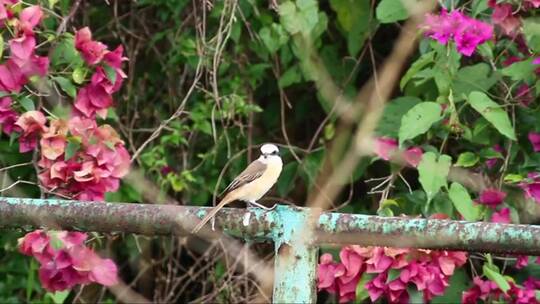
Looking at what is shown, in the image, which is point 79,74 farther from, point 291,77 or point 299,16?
point 291,77

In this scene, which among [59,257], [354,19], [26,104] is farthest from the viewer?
[354,19]

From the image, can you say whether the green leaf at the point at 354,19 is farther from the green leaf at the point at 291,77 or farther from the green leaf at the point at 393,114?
the green leaf at the point at 393,114

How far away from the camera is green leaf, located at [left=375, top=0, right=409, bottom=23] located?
3.59 m

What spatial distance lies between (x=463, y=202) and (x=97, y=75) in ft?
3.90

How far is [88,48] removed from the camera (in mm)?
3219

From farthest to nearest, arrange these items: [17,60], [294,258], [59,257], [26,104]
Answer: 1. [26,104]
2. [17,60]
3. [59,257]
4. [294,258]

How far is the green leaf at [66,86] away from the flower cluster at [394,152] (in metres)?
0.98

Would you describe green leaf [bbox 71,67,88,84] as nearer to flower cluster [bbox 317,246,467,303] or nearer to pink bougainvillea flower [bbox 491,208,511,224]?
flower cluster [bbox 317,246,467,303]

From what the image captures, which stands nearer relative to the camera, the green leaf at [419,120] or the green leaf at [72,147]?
the green leaf at [72,147]

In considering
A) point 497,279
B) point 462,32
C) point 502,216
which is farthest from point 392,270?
point 462,32

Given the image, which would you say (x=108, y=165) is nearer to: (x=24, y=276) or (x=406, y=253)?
(x=406, y=253)

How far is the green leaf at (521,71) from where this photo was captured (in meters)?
3.34

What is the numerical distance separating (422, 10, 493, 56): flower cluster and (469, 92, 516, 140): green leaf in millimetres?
166

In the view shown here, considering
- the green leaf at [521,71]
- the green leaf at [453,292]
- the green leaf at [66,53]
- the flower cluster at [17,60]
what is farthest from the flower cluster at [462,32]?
the flower cluster at [17,60]
